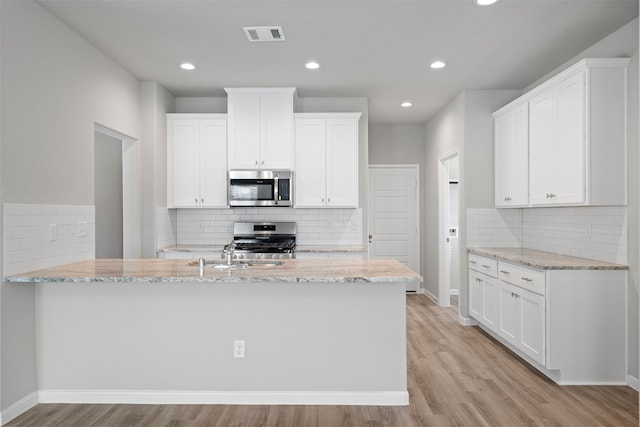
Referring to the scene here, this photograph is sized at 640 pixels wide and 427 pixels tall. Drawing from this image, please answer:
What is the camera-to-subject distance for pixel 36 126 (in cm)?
292

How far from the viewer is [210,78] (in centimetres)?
451

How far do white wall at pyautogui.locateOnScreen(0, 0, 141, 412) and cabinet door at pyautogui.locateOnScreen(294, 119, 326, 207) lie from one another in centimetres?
212

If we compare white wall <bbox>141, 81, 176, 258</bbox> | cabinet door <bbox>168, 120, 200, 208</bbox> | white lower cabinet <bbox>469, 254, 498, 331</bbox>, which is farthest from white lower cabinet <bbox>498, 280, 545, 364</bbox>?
white wall <bbox>141, 81, 176, 258</bbox>

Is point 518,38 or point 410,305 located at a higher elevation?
point 518,38

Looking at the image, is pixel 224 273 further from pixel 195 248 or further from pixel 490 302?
pixel 490 302

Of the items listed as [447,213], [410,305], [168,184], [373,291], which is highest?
[168,184]

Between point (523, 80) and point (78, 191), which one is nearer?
point (78, 191)

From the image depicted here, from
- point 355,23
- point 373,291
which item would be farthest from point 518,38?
point 373,291

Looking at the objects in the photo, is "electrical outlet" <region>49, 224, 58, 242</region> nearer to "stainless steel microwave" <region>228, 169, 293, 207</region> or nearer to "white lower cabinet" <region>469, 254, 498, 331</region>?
"stainless steel microwave" <region>228, 169, 293, 207</region>

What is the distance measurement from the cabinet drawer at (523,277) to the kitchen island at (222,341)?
1298mm

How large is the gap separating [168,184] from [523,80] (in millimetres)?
4163

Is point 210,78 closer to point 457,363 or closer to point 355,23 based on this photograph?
point 355,23

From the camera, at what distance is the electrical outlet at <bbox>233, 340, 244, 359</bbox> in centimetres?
286

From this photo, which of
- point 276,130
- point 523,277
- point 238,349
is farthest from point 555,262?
point 276,130
